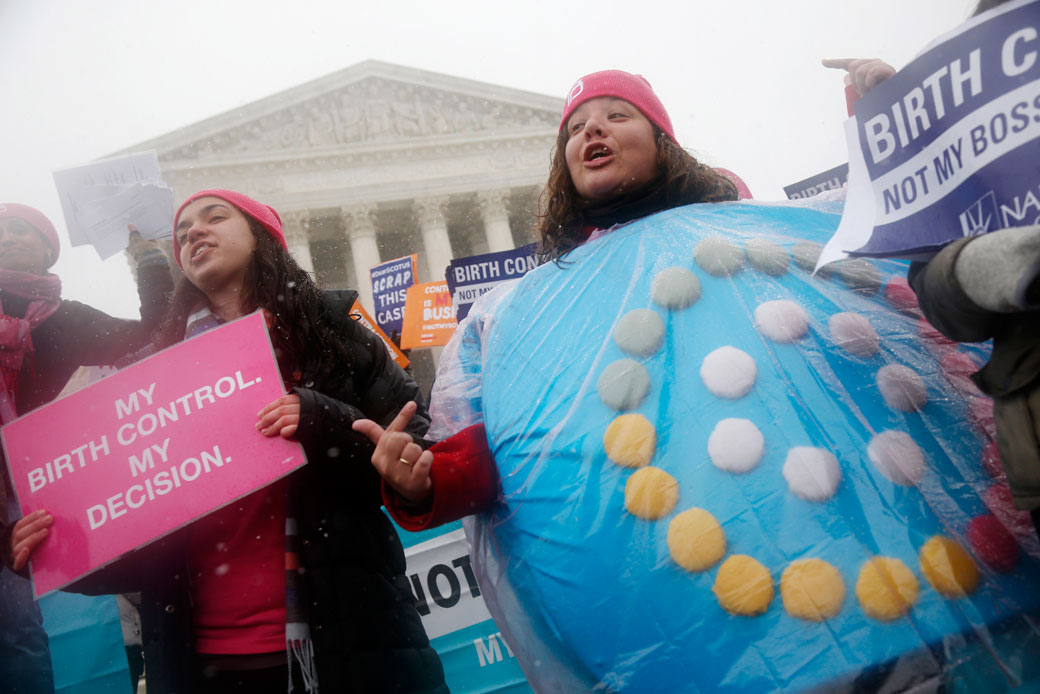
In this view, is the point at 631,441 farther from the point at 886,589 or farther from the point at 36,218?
the point at 36,218

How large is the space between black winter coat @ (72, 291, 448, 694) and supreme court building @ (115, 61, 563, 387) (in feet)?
60.3

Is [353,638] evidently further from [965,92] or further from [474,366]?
[965,92]

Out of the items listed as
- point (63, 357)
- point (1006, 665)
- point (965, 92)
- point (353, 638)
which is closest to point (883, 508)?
point (1006, 665)

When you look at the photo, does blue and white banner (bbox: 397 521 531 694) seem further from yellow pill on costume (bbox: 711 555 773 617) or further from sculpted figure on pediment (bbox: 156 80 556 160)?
sculpted figure on pediment (bbox: 156 80 556 160)

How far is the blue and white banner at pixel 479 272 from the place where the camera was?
253 inches

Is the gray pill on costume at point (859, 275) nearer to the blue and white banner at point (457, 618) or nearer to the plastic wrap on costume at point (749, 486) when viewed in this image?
the plastic wrap on costume at point (749, 486)

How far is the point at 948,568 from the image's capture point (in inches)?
37.0

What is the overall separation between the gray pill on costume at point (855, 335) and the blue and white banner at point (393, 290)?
8.11 meters

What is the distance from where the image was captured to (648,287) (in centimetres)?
126

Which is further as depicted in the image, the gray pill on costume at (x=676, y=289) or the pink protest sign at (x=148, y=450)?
the pink protest sign at (x=148, y=450)

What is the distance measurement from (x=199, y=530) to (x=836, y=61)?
1747 mm

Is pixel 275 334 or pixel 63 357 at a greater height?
pixel 63 357

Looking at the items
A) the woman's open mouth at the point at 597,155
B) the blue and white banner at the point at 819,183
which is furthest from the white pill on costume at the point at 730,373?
the blue and white banner at the point at 819,183

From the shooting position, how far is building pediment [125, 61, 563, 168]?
801 inches
